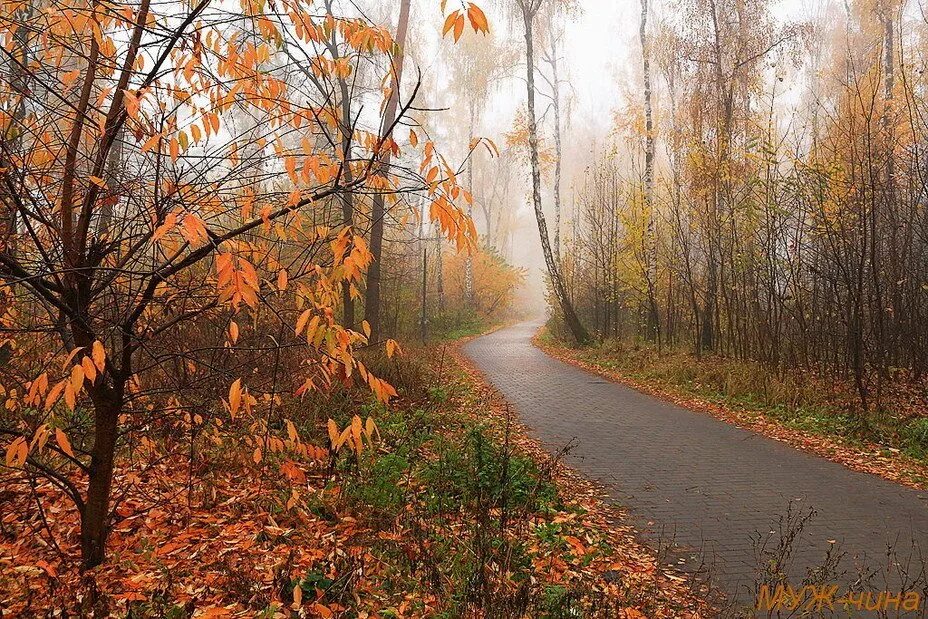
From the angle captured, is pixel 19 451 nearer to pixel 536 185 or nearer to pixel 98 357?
pixel 98 357

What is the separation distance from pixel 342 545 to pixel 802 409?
783 centimetres

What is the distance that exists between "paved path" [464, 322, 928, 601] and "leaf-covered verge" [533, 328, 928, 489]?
1.45 feet

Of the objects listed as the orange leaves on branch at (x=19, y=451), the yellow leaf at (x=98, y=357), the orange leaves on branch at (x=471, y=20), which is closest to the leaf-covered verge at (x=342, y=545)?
the yellow leaf at (x=98, y=357)

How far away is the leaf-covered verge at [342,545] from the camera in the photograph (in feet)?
9.61

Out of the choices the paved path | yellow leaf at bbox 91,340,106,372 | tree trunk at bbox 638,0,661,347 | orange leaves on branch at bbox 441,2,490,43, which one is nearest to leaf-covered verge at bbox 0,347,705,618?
the paved path

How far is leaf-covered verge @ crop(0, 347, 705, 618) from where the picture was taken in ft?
9.61

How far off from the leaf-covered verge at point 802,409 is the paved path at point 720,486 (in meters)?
0.44

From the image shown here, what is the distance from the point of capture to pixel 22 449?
1.90m

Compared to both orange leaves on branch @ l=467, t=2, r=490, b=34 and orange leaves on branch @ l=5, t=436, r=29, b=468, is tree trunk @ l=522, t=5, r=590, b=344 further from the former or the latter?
orange leaves on branch @ l=5, t=436, r=29, b=468

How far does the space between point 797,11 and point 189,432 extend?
124 ft

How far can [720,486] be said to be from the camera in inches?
209

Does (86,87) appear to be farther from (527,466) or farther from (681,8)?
Answer: (681,8)

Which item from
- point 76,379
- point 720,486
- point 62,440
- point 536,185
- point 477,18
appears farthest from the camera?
point 536,185

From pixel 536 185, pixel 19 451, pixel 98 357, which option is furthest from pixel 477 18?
pixel 536 185
